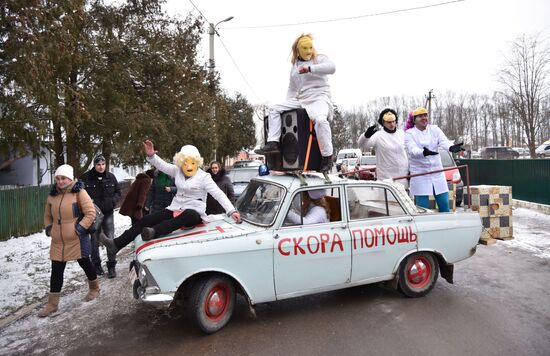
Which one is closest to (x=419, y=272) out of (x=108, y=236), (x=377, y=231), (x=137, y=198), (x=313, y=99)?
(x=377, y=231)

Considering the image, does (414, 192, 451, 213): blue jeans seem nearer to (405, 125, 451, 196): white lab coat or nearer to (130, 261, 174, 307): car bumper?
(405, 125, 451, 196): white lab coat

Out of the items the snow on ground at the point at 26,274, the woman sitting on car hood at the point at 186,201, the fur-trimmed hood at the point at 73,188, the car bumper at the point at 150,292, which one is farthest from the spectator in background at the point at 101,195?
the car bumper at the point at 150,292

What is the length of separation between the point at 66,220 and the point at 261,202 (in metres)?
2.37

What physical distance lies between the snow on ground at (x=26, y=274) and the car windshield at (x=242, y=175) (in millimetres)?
5102

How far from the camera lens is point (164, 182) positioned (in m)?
7.53

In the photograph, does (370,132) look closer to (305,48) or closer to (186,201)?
(305,48)

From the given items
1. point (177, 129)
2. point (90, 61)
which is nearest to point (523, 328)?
point (90, 61)

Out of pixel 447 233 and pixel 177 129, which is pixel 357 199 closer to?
pixel 447 233

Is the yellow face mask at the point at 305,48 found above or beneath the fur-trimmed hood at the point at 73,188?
above

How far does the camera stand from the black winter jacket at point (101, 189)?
6488 millimetres

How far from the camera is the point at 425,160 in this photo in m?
5.93

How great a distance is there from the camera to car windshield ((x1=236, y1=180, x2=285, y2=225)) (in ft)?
15.0

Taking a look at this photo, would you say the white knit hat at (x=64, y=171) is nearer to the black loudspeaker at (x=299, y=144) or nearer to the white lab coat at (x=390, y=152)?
the black loudspeaker at (x=299, y=144)

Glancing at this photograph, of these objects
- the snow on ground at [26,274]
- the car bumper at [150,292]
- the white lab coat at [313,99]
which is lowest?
the snow on ground at [26,274]
